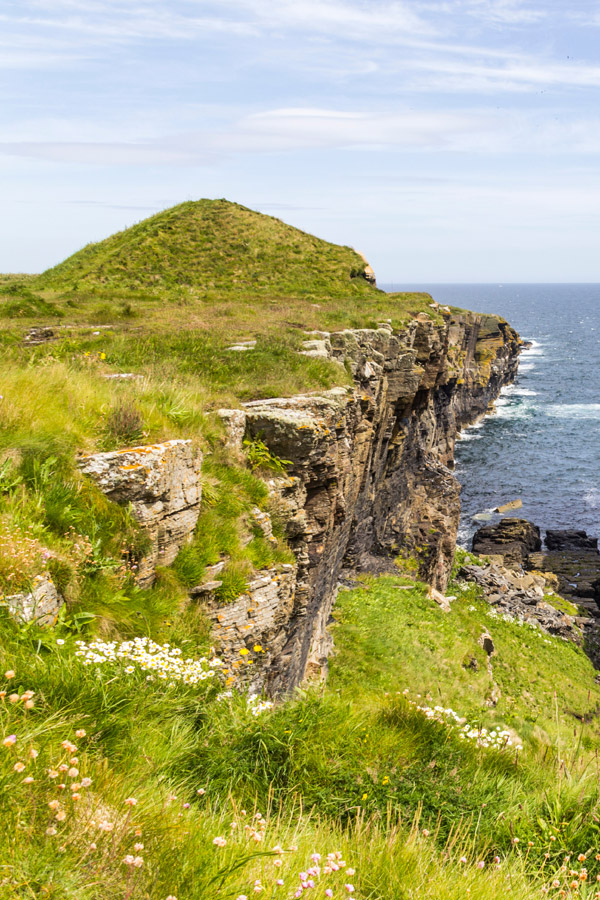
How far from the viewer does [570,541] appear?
43.3 meters

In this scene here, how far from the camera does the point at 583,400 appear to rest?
294ft

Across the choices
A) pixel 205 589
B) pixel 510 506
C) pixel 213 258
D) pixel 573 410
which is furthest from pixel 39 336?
pixel 573 410

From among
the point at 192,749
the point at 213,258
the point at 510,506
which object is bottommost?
the point at 510,506

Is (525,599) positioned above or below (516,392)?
below

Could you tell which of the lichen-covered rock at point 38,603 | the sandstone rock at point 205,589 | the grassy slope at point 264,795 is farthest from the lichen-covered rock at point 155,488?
the lichen-covered rock at point 38,603

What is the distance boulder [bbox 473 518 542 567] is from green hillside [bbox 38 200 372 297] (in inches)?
776

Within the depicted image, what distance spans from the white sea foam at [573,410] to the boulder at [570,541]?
40.2 meters

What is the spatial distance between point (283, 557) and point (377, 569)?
1617 centimetres

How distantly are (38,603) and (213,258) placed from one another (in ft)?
128

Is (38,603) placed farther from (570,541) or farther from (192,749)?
(570,541)

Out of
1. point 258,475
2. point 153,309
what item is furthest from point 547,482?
point 258,475

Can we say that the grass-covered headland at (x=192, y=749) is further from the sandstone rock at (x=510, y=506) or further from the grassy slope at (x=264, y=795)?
the sandstone rock at (x=510, y=506)

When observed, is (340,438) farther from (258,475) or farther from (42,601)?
(42,601)

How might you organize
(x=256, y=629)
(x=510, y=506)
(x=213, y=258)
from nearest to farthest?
(x=256, y=629)
(x=213, y=258)
(x=510, y=506)
